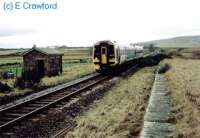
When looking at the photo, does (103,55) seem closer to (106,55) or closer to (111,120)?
(106,55)

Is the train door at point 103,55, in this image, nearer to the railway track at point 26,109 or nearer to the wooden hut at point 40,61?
the wooden hut at point 40,61

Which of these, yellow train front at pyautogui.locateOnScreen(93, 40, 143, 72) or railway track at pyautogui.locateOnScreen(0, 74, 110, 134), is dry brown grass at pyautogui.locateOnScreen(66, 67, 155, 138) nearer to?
railway track at pyautogui.locateOnScreen(0, 74, 110, 134)

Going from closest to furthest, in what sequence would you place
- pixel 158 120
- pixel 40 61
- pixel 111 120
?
pixel 158 120, pixel 111 120, pixel 40 61

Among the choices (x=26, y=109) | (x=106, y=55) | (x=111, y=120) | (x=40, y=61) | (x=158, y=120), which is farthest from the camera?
(x=40, y=61)

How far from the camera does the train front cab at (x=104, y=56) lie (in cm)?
3089

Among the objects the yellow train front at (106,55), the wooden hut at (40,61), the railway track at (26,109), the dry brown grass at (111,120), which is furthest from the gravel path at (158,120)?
the wooden hut at (40,61)

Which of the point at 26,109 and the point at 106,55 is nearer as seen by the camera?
the point at 26,109

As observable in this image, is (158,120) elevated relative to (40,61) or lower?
lower

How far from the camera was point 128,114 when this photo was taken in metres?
11.7

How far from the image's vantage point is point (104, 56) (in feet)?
102

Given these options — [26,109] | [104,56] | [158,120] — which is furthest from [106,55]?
[158,120]

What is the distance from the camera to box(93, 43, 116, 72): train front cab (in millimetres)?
30889

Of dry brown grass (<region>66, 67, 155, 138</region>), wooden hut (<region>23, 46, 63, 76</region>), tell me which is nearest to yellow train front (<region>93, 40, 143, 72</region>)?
wooden hut (<region>23, 46, 63, 76</region>)

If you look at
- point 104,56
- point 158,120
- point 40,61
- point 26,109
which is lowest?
point 26,109
